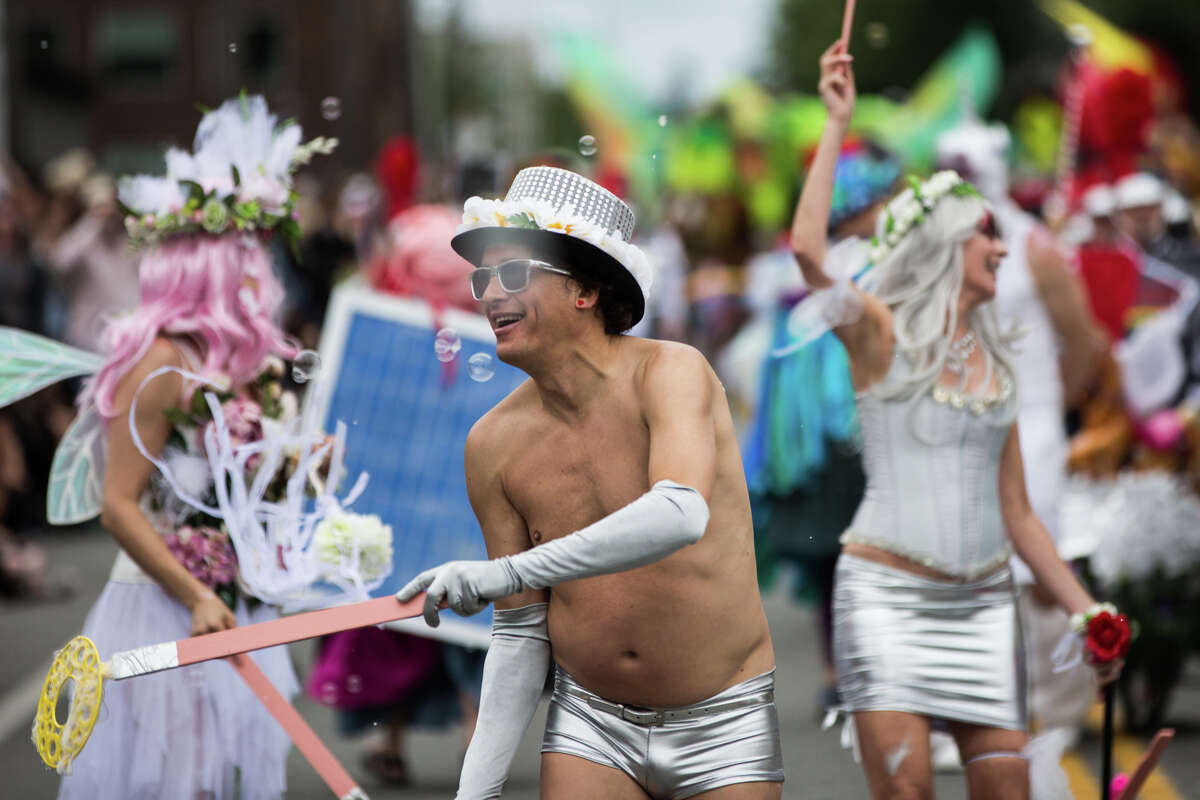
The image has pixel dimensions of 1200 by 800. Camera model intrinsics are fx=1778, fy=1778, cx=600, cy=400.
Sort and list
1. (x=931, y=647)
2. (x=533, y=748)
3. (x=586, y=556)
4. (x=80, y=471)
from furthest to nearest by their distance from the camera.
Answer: (x=533, y=748), (x=80, y=471), (x=931, y=647), (x=586, y=556)

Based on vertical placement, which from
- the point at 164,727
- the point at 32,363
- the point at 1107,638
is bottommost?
the point at 164,727

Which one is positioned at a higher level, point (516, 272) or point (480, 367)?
point (516, 272)

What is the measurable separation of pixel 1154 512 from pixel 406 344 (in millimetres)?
3105

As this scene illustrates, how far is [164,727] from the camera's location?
4.25 m

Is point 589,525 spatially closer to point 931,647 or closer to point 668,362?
point 668,362

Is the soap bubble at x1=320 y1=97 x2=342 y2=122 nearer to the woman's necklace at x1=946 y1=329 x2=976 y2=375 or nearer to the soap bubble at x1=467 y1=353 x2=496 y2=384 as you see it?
the soap bubble at x1=467 y1=353 x2=496 y2=384

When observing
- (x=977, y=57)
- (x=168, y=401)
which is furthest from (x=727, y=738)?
(x=977, y=57)

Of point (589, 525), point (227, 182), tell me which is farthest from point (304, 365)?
point (589, 525)

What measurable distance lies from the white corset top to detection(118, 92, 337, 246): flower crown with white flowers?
1600mm

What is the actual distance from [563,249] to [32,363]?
1.91 m

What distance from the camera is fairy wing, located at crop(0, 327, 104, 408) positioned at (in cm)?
445

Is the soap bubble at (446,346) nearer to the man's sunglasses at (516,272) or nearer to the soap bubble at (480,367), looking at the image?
the soap bubble at (480,367)

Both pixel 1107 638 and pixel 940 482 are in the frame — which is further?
pixel 940 482

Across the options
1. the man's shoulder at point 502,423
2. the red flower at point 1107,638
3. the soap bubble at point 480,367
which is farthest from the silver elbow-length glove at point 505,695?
the red flower at point 1107,638
